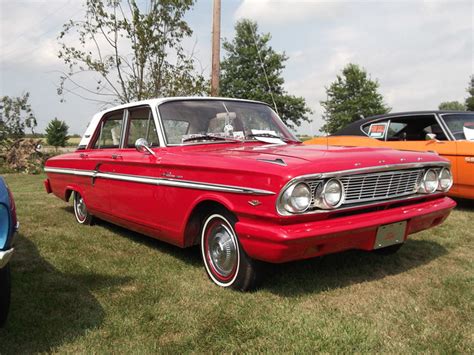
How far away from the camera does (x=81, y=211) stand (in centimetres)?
589

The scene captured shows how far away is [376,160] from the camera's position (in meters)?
3.16

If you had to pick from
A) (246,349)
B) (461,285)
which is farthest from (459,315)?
(246,349)

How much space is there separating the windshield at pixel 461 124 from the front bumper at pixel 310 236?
382 cm

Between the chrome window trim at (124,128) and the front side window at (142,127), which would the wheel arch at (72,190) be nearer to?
the chrome window trim at (124,128)

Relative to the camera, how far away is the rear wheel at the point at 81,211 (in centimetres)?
575

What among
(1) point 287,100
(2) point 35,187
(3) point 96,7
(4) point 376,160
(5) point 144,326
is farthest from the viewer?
(1) point 287,100

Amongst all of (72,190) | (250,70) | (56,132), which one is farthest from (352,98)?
(72,190)

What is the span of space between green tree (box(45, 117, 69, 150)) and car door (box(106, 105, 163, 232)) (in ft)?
157

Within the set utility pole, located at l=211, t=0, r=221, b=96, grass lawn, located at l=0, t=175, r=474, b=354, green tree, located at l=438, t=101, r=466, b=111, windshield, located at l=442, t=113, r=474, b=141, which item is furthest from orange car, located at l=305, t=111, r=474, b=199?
green tree, located at l=438, t=101, r=466, b=111

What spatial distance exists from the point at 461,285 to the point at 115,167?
10.9 ft

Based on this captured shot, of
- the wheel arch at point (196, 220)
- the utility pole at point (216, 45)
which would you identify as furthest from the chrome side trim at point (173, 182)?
the utility pole at point (216, 45)

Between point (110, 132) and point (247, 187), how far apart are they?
2719 millimetres

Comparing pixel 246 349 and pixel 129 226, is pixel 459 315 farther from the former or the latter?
pixel 129 226

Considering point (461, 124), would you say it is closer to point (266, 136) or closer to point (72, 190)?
point (266, 136)
